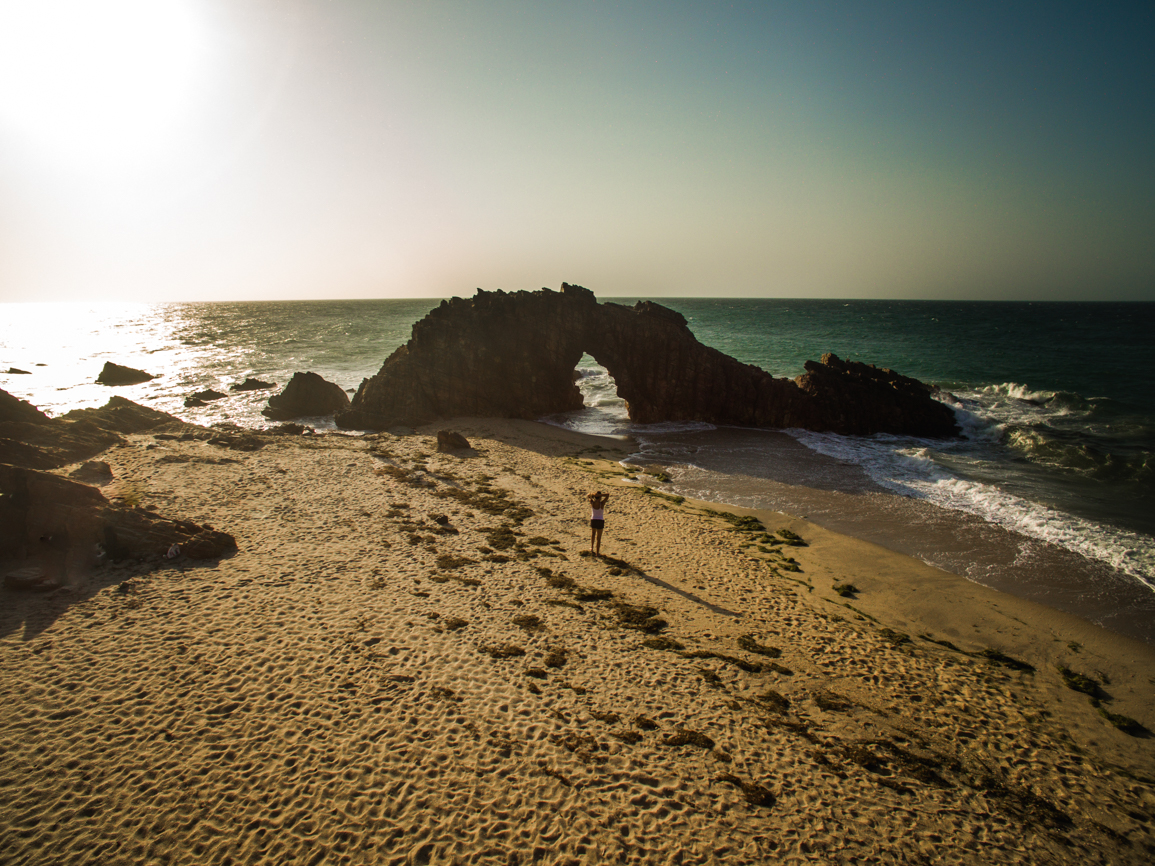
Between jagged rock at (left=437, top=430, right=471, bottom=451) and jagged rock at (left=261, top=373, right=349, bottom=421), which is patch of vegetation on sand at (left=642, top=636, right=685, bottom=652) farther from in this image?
jagged rock at (left=261, top=373, right=349, bottom=421)

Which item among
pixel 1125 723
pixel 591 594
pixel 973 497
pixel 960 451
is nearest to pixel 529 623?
pixel 591 594

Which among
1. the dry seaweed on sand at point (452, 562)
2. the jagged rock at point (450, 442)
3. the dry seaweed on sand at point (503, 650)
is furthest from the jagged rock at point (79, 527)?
the jagged rock at point (450, 442)

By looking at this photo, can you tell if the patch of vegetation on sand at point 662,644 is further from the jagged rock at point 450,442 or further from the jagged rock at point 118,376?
the jagged rock at point 118,376

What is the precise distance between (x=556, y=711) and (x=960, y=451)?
3533cm

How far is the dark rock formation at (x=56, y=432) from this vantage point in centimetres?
2294

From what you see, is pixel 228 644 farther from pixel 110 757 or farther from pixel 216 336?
pixel 216 336

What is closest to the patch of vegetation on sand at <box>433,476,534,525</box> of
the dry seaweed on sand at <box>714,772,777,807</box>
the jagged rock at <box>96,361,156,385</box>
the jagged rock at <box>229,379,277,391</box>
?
the dry seaweed on sand at <box>714,772,777,807</box>

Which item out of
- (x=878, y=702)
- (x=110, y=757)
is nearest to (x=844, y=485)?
(x=878, y=702)

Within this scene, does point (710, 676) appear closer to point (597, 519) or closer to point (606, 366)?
point (597, 519)

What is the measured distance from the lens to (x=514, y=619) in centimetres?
1490

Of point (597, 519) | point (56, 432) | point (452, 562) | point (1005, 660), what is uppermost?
point (56, 432)

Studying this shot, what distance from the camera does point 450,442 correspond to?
32625 millimetres

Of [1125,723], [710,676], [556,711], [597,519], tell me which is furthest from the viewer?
[597,519]

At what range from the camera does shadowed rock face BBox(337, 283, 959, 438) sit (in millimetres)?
40250
